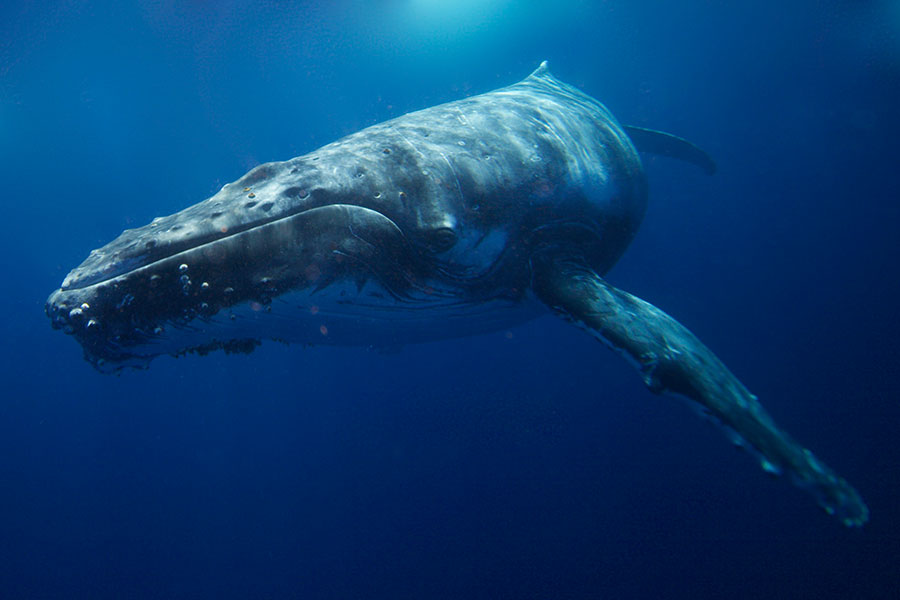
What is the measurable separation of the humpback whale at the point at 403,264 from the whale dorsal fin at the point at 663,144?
8690 millimetres

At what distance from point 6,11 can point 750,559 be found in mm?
43745

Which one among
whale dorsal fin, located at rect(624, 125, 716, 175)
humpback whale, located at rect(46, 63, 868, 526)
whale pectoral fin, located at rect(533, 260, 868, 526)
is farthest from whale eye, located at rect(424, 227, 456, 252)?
whale dorsal fin, located at rect(624, 125, 716, 175)

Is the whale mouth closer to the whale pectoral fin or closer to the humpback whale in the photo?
the humpback whale

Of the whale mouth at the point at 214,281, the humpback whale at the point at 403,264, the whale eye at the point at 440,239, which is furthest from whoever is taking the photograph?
the whale eye at the point at 440,239

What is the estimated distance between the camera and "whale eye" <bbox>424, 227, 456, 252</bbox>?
181 inches

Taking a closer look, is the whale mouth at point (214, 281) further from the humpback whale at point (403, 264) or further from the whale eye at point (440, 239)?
the whale eye at point (440, 239)

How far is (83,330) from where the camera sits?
3.63m

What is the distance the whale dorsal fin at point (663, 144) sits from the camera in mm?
13938

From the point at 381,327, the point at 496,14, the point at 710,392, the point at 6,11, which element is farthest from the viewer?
the point at 496,14

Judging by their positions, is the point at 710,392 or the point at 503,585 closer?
the point at 710,392

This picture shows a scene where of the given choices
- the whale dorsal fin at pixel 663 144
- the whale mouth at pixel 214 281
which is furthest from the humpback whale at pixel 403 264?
the whale dorsal fin at pixel 663 144

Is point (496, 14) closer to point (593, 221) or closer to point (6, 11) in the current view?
point (6, 11)

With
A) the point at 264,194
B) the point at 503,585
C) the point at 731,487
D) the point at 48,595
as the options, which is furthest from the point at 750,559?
the point at 48,595

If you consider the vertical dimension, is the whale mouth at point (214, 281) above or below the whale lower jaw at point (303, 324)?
above
